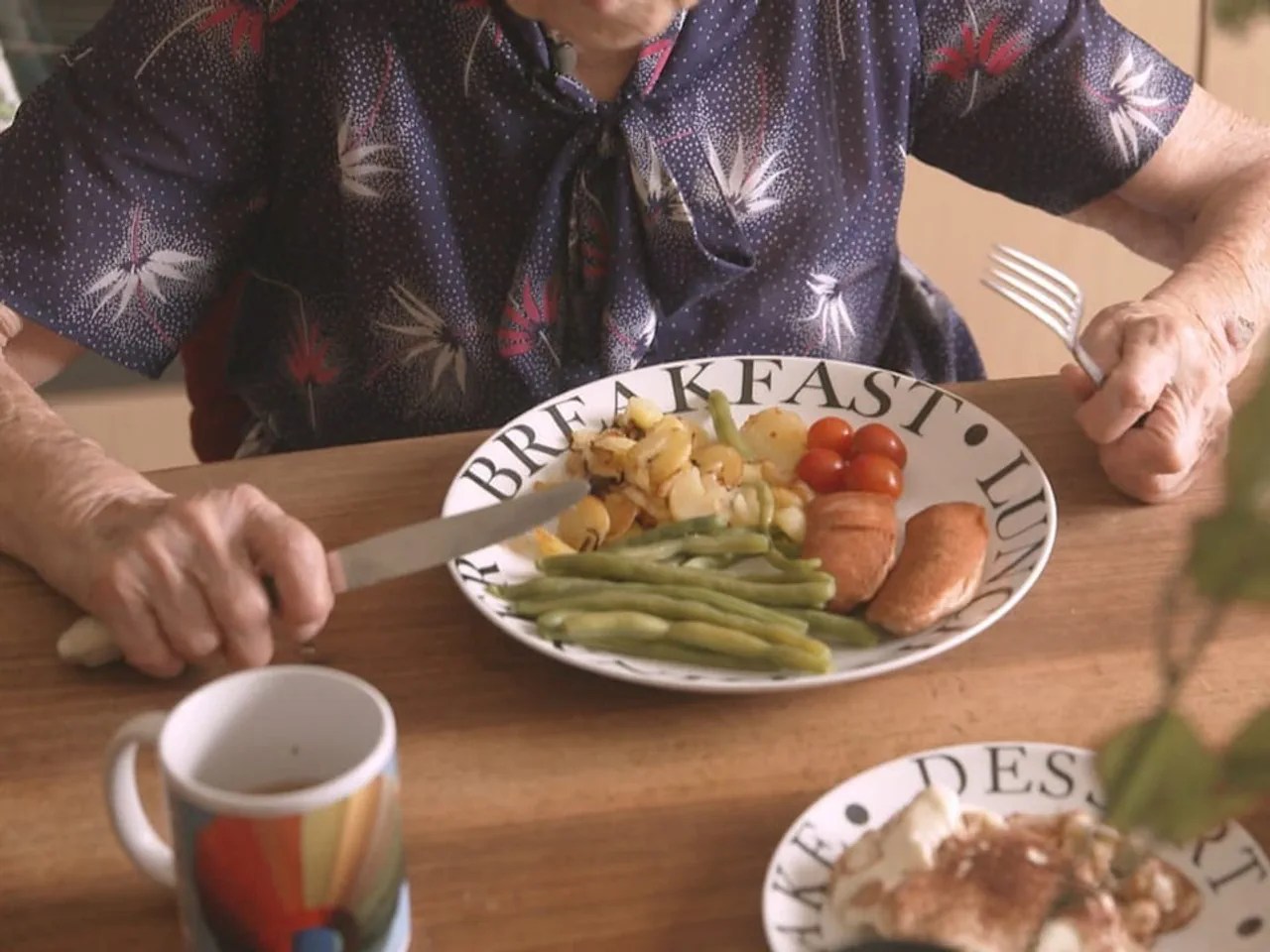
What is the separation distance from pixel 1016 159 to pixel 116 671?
99cm

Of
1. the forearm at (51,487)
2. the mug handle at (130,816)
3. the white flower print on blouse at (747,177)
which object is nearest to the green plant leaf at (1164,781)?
the mug handle at (130,816)

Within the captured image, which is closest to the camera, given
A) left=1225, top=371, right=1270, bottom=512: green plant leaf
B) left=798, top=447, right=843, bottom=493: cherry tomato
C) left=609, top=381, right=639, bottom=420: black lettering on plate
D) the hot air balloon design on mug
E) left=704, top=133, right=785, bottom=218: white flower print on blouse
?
left=1225, top=371, right=1270, bottom=512: green plant leaf

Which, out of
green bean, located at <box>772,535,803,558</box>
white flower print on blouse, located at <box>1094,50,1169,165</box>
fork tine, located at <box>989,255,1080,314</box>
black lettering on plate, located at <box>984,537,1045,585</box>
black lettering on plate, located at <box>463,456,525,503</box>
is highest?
white flower print on blouse, located at <box>1094,50,1169,165</box>

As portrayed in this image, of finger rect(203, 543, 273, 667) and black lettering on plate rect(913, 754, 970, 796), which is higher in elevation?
black lettering on plate rect(913, 754, 970, 796)

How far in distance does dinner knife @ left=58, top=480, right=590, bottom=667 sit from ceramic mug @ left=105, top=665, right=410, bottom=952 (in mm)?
209

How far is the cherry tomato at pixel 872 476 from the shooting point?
3.23 feet

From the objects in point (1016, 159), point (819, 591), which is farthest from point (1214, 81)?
point (819, 591)

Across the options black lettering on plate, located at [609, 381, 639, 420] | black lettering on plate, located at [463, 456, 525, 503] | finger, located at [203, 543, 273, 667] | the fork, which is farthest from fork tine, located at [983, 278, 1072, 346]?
finger, located at [203, 543, 273, 667]

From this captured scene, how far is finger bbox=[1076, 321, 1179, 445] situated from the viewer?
0.99 m

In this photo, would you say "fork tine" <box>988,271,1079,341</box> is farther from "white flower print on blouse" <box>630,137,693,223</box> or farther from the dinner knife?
the dinner knife

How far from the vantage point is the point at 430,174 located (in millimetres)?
1198

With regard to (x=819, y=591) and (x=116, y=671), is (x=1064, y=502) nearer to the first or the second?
(x=819, y=591)

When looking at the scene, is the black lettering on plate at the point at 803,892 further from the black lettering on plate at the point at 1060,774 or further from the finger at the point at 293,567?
the finger at the point at 293,567

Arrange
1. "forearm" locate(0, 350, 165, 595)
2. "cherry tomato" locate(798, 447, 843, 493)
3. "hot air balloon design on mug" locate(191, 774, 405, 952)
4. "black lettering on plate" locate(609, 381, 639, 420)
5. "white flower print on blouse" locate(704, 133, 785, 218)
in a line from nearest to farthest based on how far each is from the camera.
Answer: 1. "hot air balloon design on mug" locate(191, 774, 405, 952)
2. "forearm" locate(0, 350, 165, 595)
3. "cherry tomato" locate(798, 447, 843, 493)
4. "black lettering on plate" locate(609, 381, 639, 420)
5. "white flower print on blouse" locate(704, 133, 785, 218)
